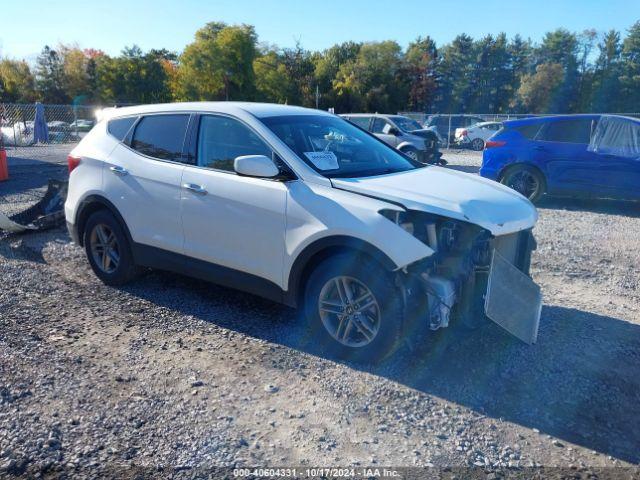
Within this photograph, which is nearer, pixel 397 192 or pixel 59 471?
pixel 59 471

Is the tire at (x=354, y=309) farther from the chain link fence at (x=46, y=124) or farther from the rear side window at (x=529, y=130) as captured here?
the chain link fence at (x=46, y=124)

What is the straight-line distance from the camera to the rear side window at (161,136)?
483cm

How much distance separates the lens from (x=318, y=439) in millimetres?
3057

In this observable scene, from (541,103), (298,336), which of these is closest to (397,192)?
(298,336)

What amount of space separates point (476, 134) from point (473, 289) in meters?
25.2

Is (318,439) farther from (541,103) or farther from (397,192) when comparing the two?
(541,103)

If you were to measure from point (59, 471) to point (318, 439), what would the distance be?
1348 mm

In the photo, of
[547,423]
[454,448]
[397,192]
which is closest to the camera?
[454,448]

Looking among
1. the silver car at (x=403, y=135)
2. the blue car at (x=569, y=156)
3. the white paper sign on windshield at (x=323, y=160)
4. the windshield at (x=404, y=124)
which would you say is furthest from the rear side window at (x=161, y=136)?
the windshield at (x=404, y=124)

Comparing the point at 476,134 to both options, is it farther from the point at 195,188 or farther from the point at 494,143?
the point at 195,188

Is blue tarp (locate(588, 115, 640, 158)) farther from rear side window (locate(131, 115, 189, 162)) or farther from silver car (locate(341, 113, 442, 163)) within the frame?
rear side window (locate(131, 115, 189, 162))

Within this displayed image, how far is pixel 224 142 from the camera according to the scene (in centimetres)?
458

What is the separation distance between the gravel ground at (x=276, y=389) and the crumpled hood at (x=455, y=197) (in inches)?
37.9

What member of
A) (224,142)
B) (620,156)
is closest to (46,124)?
(620,156)
